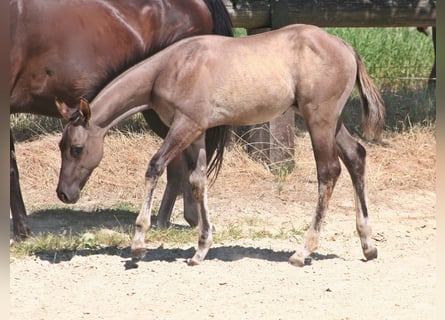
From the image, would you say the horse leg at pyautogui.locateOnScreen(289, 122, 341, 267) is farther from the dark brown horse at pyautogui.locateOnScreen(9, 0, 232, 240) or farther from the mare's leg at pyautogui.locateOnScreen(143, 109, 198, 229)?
the mare's leg at pyautogui.locateOnScreen(143, 109, 198, 229)

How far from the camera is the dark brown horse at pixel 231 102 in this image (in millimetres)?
4586

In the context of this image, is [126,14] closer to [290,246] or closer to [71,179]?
[71,179]

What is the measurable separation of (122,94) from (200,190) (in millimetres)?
806

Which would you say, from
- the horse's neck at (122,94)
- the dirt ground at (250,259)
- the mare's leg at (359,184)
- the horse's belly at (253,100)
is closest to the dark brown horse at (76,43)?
the horse's neck at (122,94)

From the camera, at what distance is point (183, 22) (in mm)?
5695

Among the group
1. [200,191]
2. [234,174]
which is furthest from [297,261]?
[234,174]

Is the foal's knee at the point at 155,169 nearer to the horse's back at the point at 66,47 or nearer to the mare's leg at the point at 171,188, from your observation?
the horse's back at the point at 66,47

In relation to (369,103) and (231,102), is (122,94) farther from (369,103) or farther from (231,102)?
(369,103)

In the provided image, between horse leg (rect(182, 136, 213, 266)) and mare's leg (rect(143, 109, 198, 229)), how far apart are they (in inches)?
38.2

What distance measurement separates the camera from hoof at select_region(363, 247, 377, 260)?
15.8ft

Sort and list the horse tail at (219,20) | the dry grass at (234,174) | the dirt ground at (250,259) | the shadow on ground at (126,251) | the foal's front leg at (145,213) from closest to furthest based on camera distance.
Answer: the dirt ground at (250,259), the foal's front leg at (145,213), the shadow on ground at (126,251), the horse tail at (219,20), the dry grass at (234,174)

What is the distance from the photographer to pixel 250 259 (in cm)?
482

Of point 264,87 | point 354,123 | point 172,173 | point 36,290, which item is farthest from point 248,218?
point 354,123

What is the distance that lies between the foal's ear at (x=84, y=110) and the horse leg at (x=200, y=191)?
708 mm
